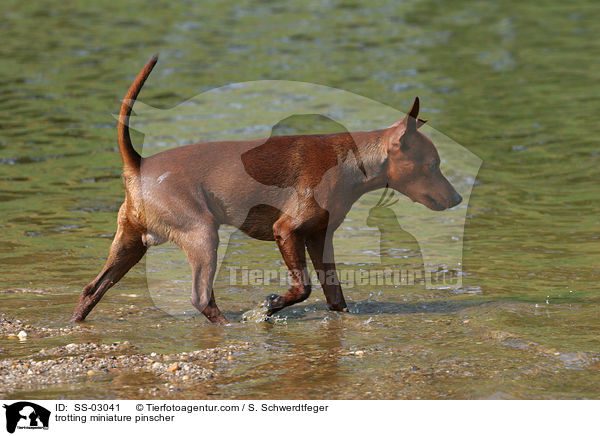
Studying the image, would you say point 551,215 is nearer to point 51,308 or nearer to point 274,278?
point 274,278

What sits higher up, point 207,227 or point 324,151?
point 324,151

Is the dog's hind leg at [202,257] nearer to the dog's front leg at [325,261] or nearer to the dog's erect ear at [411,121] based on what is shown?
the dog's front leg at [325,261]

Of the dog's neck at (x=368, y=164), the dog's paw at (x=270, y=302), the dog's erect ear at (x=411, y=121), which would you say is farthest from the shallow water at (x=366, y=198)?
the dog's erect ear at (x=411, y=121)

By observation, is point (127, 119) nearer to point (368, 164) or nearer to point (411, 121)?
point (368, 164)

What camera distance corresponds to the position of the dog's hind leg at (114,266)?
8039 mm

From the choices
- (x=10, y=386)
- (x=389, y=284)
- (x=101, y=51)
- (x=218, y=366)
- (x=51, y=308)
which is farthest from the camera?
(x=101, y=51)

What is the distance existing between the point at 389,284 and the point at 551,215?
389 centimetres

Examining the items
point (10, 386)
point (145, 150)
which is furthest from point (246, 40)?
point (10, 386)

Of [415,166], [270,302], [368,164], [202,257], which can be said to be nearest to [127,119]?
[202,257]

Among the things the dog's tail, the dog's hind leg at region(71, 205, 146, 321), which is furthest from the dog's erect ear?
the dog's hind leg at region(71, 205, 146, 321)

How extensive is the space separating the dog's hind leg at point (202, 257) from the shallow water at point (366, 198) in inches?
12.9

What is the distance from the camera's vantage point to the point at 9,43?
2523cm

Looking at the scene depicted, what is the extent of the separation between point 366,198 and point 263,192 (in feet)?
18.5

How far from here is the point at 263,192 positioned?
8070 mm
